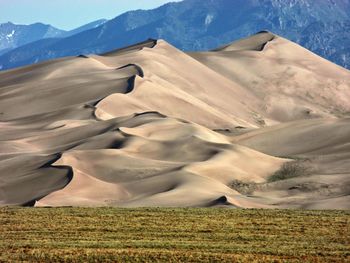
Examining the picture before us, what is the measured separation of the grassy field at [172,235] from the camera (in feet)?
64.6

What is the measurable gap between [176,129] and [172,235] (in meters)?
36.5

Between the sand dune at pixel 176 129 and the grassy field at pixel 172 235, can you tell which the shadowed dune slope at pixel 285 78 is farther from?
the grassy field at pixel 172 235

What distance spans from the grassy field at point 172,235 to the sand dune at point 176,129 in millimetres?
8978

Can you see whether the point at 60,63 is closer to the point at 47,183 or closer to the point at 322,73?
the point at 322,73

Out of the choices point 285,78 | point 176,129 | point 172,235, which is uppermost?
point 172,235

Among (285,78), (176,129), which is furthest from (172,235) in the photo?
(285,78)

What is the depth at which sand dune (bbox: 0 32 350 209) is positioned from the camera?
43562 millimetres

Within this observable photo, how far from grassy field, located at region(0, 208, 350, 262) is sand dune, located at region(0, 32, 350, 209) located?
898cm

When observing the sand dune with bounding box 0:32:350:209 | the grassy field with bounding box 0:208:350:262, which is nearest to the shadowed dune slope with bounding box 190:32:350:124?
the sand dune with bounding box 0:32:350:209

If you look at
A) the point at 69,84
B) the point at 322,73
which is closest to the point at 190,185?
the point at 69,84

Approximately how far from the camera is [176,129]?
59.8 m

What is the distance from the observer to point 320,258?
1956 centimetres

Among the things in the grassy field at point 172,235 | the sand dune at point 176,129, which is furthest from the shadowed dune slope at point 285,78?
the grassy field at point 172,235

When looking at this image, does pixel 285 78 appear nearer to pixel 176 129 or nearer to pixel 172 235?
pixel 176 129
